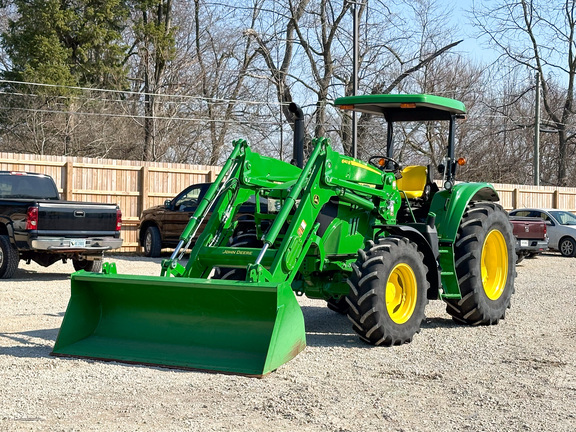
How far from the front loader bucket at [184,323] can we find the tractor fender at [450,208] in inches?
118

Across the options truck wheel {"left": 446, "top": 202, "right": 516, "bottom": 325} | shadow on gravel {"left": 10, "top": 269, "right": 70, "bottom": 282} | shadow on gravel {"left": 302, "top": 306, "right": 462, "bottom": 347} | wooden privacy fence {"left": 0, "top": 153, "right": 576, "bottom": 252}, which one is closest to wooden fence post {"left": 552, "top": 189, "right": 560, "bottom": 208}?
wooden privacy fence {"left": 0, "top": 153, "right": 576, "bottom": 252}

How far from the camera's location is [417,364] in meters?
7.34

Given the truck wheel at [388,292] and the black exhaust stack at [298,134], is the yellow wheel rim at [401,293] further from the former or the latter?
the black exhaust stack at [298,134]

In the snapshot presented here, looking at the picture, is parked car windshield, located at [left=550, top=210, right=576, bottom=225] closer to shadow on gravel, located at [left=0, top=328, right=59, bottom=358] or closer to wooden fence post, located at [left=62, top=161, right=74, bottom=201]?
wooden fence post, located at [left=62, top=161, right=74, bottom=201]

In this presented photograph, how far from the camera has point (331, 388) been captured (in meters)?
6.36

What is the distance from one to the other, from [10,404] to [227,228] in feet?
10.6

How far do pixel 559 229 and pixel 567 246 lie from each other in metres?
0.55

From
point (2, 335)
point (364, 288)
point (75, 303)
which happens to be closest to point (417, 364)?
point (364, 288)

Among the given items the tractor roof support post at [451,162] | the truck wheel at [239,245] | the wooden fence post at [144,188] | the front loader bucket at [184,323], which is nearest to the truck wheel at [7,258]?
the truck wheel at [239,245]

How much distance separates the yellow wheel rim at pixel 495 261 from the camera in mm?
10203

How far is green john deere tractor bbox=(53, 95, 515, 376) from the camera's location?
705 centimetres

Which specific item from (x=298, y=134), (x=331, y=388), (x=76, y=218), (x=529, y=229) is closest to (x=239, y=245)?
(x=298, y=134)

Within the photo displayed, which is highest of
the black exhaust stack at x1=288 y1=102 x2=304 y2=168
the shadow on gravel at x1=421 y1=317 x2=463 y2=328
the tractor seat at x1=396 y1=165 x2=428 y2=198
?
the black exhaust stack at x1=288 y1=102 x2=304 y2=168

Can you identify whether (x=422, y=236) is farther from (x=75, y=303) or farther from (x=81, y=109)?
(x=81, y=109)
